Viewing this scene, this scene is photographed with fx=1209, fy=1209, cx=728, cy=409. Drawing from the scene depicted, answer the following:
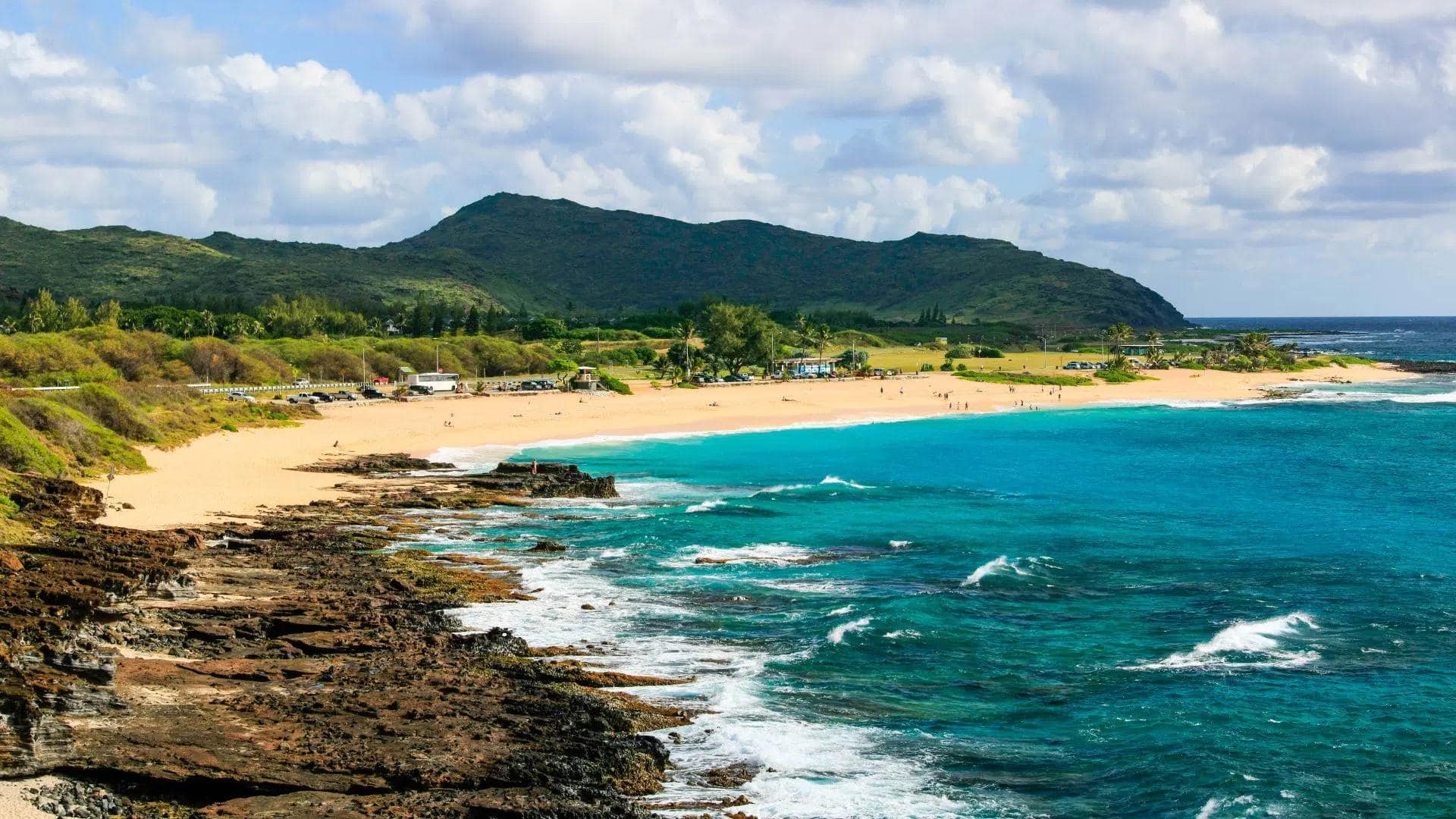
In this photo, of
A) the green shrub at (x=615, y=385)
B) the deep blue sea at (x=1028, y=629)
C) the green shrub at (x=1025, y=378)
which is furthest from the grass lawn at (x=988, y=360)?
the deep blue sea at (x=1028, y=629)

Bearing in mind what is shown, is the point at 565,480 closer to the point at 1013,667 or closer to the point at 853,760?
the point at 1013,667

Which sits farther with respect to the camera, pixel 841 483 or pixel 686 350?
pixel 686 350

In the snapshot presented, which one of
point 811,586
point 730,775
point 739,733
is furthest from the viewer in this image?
point 811,586

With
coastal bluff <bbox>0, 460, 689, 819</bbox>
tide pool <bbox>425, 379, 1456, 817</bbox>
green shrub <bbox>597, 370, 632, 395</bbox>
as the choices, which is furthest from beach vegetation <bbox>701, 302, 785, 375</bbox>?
coastal bluff <bbox>0, 460, 689, 819</bbox>

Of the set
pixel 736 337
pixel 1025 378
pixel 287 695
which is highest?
pixel 736 337

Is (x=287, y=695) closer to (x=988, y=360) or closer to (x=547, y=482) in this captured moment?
(x=547, y=482)

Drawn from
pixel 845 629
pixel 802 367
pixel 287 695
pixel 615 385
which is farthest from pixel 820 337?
pixel 287 695

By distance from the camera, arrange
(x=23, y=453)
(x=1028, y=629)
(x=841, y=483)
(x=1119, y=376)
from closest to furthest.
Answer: (x=1028, y=629) → (x=23, y=453) → (x=841, y=483) → (x=1119, y=376)

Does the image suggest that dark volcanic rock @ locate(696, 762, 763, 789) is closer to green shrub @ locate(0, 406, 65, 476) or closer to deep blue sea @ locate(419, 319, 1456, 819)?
deep blue sea @ locate(419, 319, 1456, 819)
